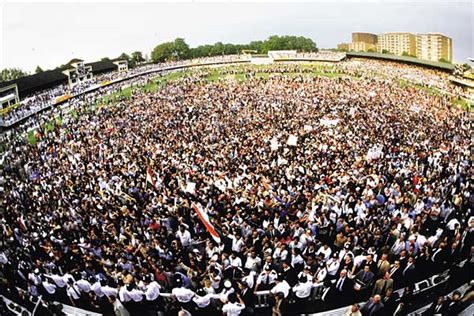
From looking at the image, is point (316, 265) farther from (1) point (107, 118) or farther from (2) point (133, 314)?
(1) point (107, 118)

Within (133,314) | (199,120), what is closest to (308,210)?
(133,314)

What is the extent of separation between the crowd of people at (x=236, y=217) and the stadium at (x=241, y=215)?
0.15 ft

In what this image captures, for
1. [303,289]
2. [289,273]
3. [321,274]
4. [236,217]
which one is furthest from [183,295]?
[236,217]

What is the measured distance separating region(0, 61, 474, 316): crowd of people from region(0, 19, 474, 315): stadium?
45 mm

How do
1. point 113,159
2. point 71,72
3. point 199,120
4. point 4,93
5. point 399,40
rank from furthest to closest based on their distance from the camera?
point 399,40, point 71,72, point 4,93, point 199,120, point 113,159

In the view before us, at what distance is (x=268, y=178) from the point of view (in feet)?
42.1

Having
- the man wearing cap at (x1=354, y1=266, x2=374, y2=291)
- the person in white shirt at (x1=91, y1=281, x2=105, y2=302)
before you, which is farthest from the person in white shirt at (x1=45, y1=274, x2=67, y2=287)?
the man wearing cap at (x1=354, y1=266, x2=374, y2=291)

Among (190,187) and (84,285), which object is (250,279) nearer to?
(84,285)

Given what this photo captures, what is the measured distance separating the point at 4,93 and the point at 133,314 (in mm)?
32242

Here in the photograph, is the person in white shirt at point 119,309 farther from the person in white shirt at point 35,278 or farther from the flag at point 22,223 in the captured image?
the flag at point 22,223

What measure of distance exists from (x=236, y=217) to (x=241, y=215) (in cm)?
30

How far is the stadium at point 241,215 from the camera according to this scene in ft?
24.5

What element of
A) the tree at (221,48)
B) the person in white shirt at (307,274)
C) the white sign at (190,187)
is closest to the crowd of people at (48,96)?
the tree at (221,48)

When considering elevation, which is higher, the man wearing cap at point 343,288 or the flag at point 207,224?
the flag at point 207,224
